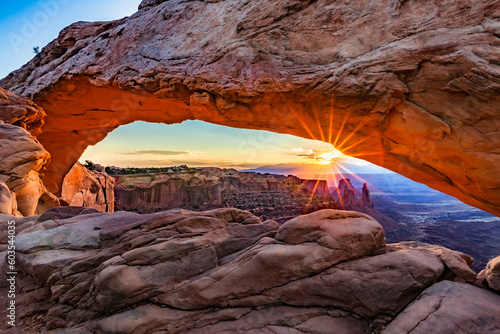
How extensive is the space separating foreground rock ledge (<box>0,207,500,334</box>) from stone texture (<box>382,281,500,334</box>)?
0.07 metres

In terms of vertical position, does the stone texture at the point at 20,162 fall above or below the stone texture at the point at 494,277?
above

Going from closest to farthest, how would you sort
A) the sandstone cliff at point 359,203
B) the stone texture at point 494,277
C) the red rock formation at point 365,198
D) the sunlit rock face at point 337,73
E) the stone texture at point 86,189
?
the stone texture at point 494,277, the sunlit rock face at point 337,73, the stone texture at point 86,189, the sandstone cliff at point 359,203, the red rock formation at point 365,198

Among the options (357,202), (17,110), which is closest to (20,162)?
(17,110)

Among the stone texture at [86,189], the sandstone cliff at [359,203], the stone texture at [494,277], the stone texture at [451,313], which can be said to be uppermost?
the stone texture at [494,277]

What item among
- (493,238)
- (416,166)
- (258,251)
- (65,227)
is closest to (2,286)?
(65,227)

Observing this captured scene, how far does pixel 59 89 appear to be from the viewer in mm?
11742

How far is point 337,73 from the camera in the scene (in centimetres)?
692

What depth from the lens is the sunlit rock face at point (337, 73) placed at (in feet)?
19.4

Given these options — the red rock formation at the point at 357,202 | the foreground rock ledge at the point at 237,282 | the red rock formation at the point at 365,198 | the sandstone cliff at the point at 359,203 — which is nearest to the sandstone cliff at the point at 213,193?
the red rock formation at the point at 357,202

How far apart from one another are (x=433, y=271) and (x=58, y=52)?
696 inches

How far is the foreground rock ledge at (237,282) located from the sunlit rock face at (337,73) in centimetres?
301

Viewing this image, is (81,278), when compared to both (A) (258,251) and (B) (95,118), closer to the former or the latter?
(A) (258,251)

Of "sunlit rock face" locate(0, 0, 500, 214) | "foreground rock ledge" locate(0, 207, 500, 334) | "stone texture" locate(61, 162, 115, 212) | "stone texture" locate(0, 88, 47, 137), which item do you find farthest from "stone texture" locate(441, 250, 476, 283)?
"stone texture" locate(61, 162, 115, 212)

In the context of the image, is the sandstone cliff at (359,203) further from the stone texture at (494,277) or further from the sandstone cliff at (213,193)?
the stone texture at (494,277)
